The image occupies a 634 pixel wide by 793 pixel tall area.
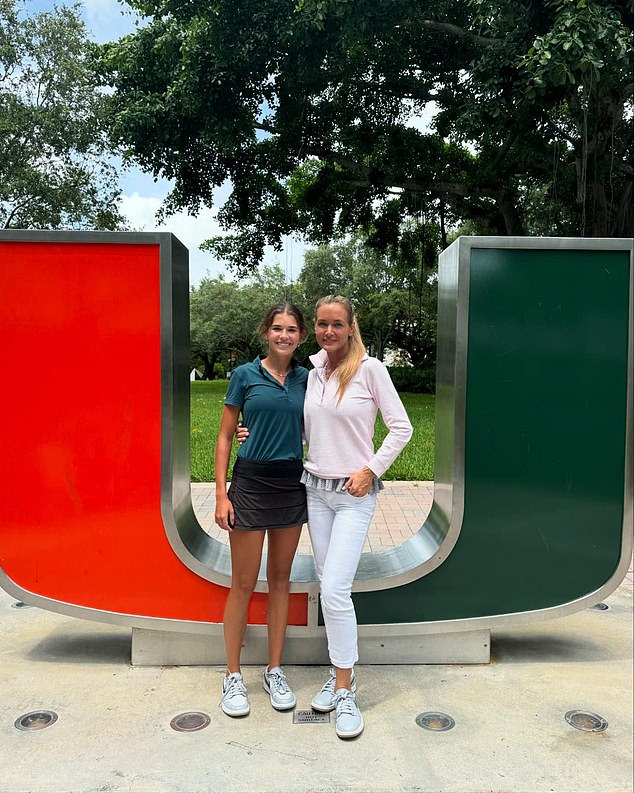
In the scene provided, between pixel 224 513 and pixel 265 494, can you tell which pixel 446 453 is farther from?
pixel 224 513

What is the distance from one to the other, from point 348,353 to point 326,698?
1516 mm

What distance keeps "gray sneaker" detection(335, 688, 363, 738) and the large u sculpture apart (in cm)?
Answer: 51

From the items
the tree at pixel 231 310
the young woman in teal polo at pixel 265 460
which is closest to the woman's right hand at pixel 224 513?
the young woman in teal polo at pixel 265 460

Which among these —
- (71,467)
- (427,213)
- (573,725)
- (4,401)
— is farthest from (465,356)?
(427,213)

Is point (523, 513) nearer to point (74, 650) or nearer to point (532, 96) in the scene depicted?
point (74, 650)

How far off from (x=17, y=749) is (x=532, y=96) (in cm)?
996

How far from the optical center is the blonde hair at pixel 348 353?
9.68ft

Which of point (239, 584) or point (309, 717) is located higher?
point (239, 584)

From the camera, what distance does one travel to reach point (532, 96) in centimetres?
983

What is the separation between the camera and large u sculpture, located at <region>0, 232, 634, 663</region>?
11.1ft

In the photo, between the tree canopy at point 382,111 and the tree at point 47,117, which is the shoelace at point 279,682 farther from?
the tree at point 47,117

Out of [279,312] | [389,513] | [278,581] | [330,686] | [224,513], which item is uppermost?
[279,312]

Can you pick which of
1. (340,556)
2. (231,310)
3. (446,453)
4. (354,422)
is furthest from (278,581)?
(231,310)

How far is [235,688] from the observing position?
3127mm
